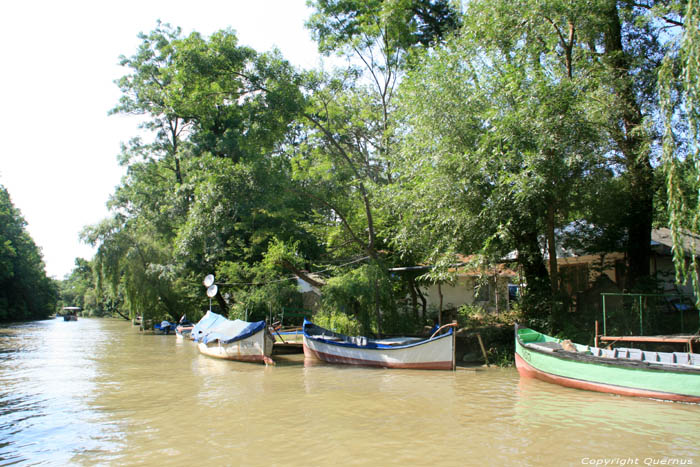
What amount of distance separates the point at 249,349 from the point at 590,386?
11.2 meters

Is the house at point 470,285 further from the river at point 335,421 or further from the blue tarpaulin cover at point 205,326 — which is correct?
the blue tarpaulin cover at point 205,326

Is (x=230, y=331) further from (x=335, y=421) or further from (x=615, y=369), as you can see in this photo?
(x=615, y=369)

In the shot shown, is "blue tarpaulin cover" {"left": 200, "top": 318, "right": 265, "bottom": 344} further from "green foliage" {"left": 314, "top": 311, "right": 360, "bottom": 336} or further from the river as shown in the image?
"green foliage" {"left": 314, "top": 311, "right": 360, "bottom": 336}

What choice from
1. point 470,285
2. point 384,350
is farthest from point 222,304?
point 384,350

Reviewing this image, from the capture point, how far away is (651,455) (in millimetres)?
6574

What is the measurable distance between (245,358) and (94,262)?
19.4 m

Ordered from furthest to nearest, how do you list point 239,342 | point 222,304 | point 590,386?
1. point 222,304
2. point 239,342
3. point 590,386

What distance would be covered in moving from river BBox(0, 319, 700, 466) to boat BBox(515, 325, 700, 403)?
0.27 m

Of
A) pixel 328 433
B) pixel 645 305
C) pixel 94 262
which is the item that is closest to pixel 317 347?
pixel 328 433

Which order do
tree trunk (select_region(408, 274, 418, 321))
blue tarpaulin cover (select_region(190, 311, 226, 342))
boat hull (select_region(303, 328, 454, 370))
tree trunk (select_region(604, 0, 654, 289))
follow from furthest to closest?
blue tarpaulin cover (select_region(190, 311, 226, 342)) < tree trunk (select_region(408, 274, 418, 321)) < tree trunk (select_region(604, 0, 654, 289)) < boat hull (select_region(303, 328, 454, 370))

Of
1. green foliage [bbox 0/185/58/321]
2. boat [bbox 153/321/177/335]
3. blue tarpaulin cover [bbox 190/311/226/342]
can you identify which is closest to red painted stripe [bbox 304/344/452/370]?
blue tarpaulin cover [bbox 190/311/226/342]

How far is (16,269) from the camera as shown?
50.1 metres

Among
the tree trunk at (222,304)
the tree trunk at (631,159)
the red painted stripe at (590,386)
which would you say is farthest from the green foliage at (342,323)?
the tree trunk at (222,304)

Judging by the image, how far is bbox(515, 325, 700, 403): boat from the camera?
30.5 feet
